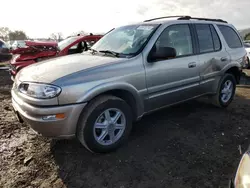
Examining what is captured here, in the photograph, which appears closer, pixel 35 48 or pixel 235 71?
pixel 235 71

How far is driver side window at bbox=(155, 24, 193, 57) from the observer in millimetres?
3528

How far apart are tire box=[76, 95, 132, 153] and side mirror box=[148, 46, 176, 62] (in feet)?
2.60

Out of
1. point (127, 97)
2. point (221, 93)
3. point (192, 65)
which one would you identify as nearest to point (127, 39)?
Result: point (127, 97)

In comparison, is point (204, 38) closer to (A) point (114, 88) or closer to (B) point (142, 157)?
(A) point (114, 88)

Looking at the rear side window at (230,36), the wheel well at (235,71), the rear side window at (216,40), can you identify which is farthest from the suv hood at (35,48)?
the wheel well at (235,71)

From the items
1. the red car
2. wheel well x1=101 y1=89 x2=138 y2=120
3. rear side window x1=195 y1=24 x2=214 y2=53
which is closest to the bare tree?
the red car

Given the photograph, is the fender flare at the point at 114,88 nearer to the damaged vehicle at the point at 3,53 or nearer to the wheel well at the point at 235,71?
the wheel well at the point at 235,71

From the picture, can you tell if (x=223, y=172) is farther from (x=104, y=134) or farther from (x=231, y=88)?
(x=231, y=88)

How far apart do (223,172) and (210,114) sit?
1.96 m

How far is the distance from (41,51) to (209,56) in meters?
4.62

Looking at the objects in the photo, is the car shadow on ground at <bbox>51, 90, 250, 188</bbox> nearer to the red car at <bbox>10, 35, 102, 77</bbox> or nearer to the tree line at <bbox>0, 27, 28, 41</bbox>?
the red car at <bbox>10, 35, 102, 77</bbox>

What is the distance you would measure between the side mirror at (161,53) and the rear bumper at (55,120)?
1.24m

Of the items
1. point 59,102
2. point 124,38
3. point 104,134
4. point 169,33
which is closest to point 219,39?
point 169,33

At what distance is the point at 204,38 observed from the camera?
4.21m
